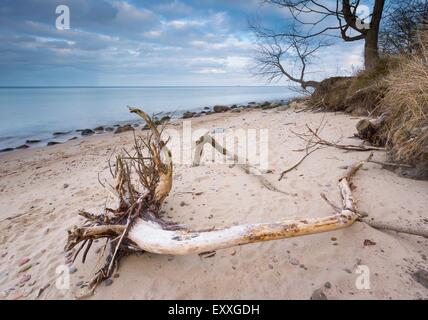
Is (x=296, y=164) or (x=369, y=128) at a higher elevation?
(x=369, y=128)

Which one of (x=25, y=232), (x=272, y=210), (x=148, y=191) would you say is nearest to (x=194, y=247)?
(x=148, y=191)

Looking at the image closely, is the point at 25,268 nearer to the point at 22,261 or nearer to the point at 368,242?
the point at 22,261

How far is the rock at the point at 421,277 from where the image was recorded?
1887mm

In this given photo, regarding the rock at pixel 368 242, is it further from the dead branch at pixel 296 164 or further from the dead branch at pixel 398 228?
the dead branch at pixel 296 164

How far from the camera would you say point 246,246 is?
2484mm

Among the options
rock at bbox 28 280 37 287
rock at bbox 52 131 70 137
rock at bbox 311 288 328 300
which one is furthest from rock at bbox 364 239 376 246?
rock at bbox 52 131 70 137

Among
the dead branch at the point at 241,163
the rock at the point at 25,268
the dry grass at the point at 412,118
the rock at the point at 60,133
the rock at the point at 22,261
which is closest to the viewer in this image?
the rock at the point at 25,268

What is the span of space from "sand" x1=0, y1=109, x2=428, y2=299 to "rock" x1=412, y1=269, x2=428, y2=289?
0.03 m

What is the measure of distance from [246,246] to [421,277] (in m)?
1.39

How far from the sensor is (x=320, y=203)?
A: 313 cm

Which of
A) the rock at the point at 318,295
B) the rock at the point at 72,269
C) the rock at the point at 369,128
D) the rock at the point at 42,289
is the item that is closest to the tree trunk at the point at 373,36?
the rock at the point at 369,128

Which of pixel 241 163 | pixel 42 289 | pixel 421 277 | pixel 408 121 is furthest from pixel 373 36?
pixel 42 289

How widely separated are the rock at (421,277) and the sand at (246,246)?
32 mm

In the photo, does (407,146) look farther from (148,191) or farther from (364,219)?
(148,191)
